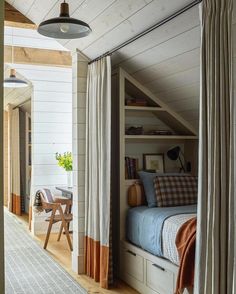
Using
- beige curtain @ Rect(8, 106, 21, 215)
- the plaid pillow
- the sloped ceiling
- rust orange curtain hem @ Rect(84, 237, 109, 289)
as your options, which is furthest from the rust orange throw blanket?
beige curtain @ Rect(8, 106, 21, 215)

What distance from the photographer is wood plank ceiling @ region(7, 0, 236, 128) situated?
106 inches

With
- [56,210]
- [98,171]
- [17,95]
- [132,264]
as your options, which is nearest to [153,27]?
[98,171]

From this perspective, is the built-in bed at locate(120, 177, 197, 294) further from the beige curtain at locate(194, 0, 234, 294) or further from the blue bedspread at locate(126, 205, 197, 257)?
the beige curtain at locate(194, 0, 234, 294)

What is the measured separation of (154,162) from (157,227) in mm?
1185

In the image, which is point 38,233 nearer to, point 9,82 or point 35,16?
A: point 9,82

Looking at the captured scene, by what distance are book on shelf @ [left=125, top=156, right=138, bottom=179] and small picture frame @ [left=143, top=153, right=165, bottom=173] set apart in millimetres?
181

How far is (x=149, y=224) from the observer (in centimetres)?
325

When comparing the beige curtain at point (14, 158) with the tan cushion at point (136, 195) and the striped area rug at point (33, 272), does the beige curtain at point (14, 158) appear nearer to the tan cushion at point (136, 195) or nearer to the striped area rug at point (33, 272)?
the striped area rug at point (33, 272)

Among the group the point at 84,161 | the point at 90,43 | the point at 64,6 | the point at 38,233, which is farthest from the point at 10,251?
the point at 64,6

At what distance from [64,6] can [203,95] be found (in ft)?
3.43

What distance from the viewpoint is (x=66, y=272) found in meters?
4.00

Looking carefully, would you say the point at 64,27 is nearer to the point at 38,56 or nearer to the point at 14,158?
the point at 38,56

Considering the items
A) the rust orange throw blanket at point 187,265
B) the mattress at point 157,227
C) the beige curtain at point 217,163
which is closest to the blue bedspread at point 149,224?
the mattress at point 157,227

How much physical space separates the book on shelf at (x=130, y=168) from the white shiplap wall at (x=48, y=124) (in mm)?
2477
